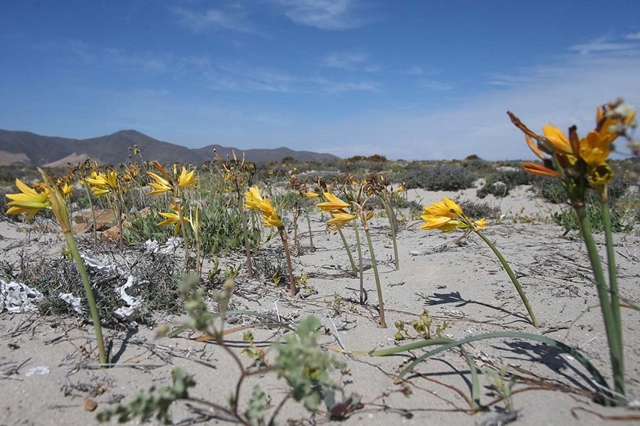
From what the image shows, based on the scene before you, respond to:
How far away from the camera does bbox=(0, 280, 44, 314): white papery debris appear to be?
1.92 meters

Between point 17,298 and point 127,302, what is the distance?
0.61 metres

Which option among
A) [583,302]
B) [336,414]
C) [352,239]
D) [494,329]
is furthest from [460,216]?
[352,239]

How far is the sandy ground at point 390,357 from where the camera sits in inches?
48.8

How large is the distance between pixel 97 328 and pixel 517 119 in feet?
5.16

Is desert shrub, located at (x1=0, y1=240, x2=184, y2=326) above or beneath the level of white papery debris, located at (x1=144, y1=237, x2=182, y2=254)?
beneath

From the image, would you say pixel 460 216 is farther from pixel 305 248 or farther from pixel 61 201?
pixel 305 248

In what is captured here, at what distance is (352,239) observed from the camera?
4.30 m

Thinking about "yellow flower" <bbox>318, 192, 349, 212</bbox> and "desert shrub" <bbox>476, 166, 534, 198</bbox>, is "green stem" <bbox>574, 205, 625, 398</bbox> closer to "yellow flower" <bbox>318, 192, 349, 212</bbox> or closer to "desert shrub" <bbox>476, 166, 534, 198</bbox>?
"yellow flower" <bbox>318, 192, 349, 212</bbox>

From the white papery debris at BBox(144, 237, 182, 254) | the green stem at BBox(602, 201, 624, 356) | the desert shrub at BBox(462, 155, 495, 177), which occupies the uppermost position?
the desert shrub at BBox(462, 155, 495, 177)

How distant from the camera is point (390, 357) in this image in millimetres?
1612

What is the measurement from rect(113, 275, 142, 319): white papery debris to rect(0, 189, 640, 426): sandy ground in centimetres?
8

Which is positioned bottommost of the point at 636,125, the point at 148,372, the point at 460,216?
the point at 148,372

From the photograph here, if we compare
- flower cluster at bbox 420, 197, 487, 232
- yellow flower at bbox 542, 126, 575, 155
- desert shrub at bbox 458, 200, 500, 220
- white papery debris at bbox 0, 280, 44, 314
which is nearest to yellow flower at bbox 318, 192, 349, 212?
flower cluster at bbox 420, 197, 487, 232

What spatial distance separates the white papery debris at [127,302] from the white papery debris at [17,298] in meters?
0.44
